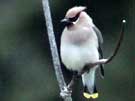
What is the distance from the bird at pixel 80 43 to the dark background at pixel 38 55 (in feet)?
5.51

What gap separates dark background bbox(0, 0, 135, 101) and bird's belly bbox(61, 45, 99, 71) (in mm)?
1675

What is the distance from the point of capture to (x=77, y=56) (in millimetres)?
1470

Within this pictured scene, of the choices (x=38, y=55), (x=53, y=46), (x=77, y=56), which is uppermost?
(x=53, y=46)

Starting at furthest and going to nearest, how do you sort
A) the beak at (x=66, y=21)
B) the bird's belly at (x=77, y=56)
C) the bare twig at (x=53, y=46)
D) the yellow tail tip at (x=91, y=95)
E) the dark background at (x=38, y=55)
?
1. the dark background at (x=38, y=55)
2. the yellow tail tip at (x=91, y=95)
3. the bird's belly at (x=77, y=56)
4. the beak at (x=66, y=21)
5. the bare twig at (x=53, y=46)

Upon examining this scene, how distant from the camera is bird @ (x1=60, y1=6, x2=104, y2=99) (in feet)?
4.18

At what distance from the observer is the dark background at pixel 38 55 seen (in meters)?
3.34

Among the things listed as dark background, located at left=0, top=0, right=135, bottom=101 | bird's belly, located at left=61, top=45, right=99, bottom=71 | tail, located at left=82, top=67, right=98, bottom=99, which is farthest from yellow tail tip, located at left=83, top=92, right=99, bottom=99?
dark background, located at left=0, top=0, right=135, bottom=101

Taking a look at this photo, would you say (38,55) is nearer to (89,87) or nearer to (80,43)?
(89,87)

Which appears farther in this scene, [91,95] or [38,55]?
[38,55]

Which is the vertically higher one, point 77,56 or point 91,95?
point 77,56

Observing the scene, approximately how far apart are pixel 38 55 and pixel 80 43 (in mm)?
2218

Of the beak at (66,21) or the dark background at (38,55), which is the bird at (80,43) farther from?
the dark background at (38,55)

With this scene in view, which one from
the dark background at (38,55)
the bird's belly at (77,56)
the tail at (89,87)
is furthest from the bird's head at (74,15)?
the dark background at (38,55)

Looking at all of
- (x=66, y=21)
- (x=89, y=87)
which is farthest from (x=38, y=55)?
(x=66, y=21)
